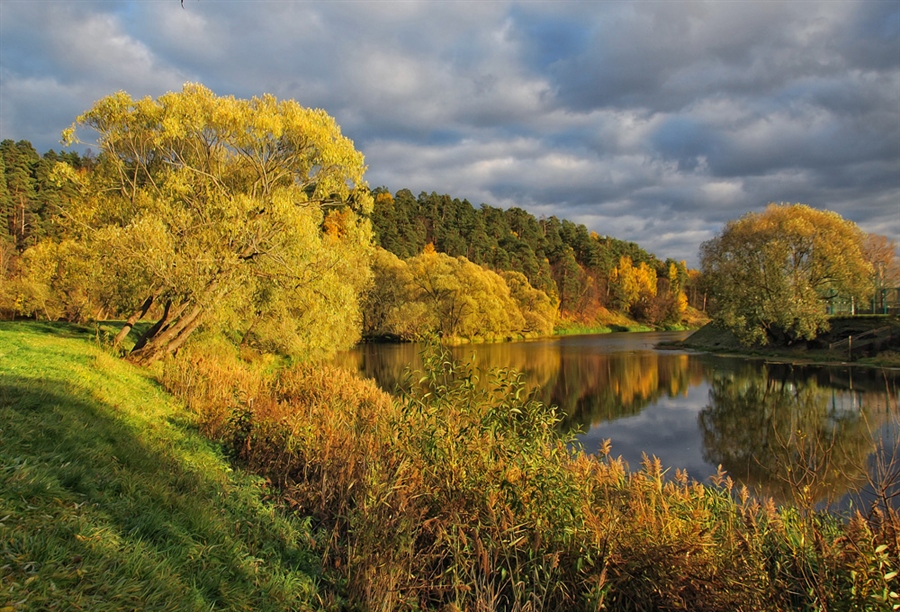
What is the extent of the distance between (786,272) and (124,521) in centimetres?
3979

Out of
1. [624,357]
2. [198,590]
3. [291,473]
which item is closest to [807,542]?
[198,590]

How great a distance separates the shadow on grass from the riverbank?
32.0 m

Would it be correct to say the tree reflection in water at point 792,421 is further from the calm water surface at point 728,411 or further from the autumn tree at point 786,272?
the autumn tree at point 786,272

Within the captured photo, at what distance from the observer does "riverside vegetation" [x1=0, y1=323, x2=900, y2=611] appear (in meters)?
3.79

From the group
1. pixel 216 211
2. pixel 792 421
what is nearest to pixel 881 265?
pixel 792 421

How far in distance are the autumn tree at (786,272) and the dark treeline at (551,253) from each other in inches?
1697

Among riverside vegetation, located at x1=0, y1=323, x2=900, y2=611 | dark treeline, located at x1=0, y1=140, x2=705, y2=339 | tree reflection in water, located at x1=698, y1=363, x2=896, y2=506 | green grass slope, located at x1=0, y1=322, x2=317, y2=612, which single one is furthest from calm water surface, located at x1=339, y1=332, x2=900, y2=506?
dark treeline, located at x1=0, y1=140, x2=705, y2=339

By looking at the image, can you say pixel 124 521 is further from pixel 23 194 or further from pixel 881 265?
pixel 23 194

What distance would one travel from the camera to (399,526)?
17.4 ft

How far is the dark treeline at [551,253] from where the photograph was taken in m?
85.4

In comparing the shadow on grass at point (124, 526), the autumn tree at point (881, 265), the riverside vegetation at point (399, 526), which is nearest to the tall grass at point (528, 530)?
the riverside vegetation at point (399, 526)

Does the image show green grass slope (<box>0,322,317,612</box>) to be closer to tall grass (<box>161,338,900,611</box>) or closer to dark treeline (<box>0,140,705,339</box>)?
tall grass (<box>161,338,900,611</box>)

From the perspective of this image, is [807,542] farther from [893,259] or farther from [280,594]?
[893,259]

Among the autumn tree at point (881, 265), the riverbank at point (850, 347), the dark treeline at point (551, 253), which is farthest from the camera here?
the dark treeline at point (551, 253)
